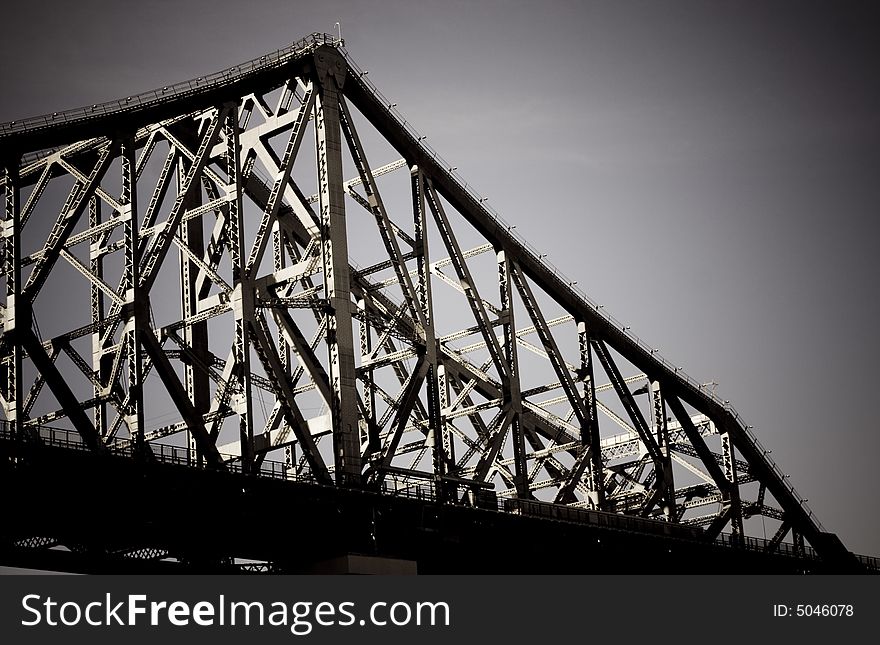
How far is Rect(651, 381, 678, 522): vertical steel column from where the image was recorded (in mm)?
112750

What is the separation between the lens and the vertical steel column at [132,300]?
73250 millimetres

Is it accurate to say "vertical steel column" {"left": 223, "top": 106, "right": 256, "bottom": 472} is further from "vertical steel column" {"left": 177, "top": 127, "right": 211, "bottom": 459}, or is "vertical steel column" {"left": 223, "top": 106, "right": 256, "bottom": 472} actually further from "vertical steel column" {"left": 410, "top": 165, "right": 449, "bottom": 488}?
"vertical steel column" {"left": 410, "top": 165, "right": 449, "bottom": 488}

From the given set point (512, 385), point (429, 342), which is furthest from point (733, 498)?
point (429, 342)

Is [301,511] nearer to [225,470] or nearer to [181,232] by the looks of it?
[225,470]

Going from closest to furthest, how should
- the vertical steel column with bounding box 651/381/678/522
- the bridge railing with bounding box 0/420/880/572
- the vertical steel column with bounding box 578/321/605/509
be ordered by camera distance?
the bridge railing with bounding box 0/420/880/572, the vertical steel column with bounding box 578/321/605/509, the vertical steel column with bounding box 651/381/678/522

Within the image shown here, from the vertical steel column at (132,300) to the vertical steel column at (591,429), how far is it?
1568 inches

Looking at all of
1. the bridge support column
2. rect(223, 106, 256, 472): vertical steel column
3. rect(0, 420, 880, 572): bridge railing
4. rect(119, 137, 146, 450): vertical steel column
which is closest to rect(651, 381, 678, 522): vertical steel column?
rect(0, 420, 880, 572): bridge railing

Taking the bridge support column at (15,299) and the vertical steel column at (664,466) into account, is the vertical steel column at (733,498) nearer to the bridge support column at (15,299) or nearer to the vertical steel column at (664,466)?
the vertical steel column at (664,466)

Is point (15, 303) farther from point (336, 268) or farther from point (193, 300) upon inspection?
point (336, 268)

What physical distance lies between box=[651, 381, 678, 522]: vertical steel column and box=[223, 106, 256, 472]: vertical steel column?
151ft

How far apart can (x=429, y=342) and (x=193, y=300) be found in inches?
562

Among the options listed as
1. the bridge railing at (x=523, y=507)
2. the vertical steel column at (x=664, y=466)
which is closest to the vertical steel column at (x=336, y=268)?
the bridge railing at (x=523, y=507)

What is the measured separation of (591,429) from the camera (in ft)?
348
